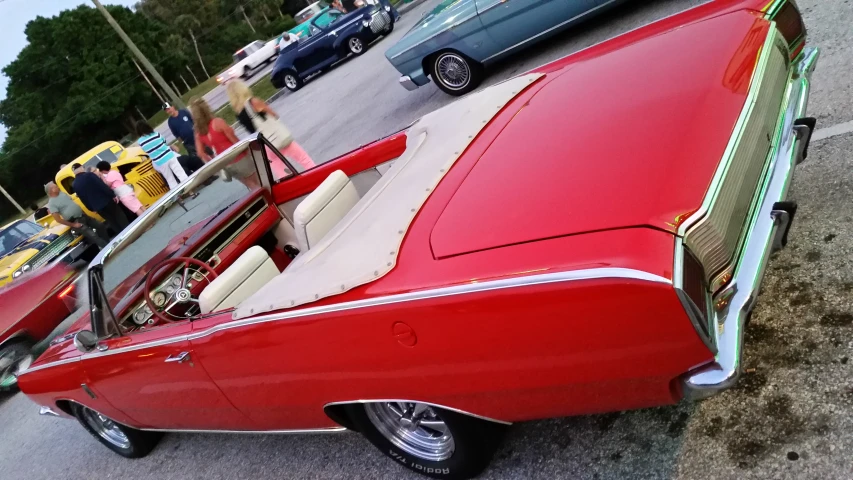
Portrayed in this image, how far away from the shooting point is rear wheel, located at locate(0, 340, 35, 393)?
20.7 feet

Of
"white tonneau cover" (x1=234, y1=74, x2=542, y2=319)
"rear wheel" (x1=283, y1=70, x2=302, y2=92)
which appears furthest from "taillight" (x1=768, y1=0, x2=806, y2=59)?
"rear wheel" (x1=283, y1=70, x2=302, y2=92)

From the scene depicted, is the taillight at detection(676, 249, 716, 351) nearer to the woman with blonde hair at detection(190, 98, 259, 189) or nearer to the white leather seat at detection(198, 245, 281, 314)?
the white leather seat at detection(198, 245, 281, 314)

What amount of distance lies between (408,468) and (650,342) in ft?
4.62

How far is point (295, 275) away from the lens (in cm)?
243

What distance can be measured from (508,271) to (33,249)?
8929 mm

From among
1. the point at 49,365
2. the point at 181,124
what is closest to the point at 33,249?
the point at 181,124

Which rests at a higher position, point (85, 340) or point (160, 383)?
point (85, 340)

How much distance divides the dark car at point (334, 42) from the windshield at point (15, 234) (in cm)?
887

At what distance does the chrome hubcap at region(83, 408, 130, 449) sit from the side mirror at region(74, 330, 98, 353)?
1205 millimetres

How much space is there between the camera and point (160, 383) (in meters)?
2.97

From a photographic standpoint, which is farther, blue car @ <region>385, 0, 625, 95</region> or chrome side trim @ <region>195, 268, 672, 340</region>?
blue car @ <region>385, 0, 625, 95</region>

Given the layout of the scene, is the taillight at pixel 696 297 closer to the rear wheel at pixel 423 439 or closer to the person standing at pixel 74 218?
the rear wheel at pixel 423 439

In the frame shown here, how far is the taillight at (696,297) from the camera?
1.57m

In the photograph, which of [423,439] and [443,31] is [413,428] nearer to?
[423,439]
